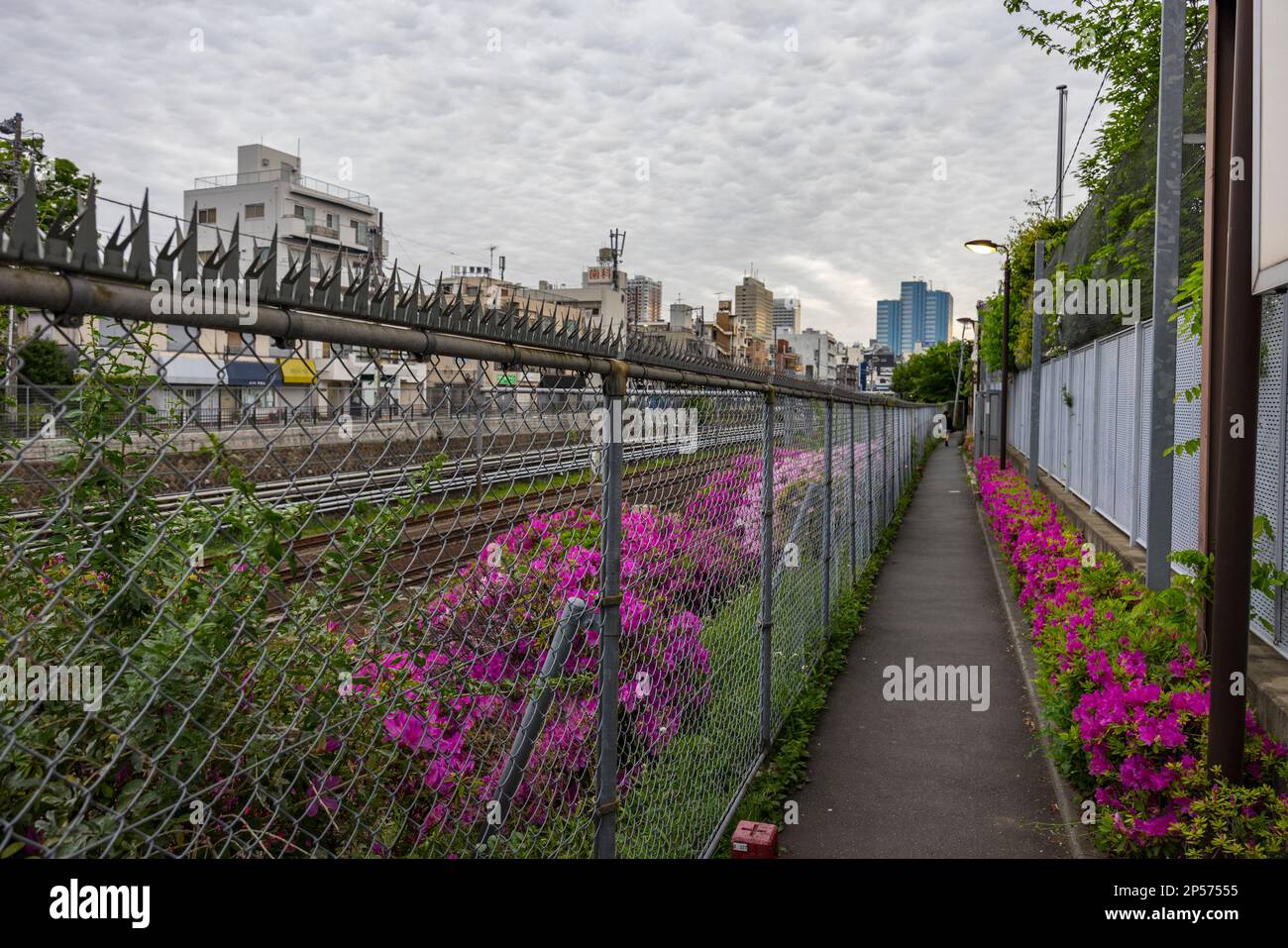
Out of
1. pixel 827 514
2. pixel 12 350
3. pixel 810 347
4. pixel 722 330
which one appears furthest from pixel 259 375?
pixel 810 347

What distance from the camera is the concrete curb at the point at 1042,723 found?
4.39 m

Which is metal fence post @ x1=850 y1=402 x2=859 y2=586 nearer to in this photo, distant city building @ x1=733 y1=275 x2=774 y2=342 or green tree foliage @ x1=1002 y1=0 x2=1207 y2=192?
green tree foliage @ x1=1002 y1=0 x2=1207 y2=192

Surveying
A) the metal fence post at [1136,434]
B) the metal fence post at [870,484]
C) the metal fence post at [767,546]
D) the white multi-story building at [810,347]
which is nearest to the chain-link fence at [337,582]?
the metal fence post at [767,546]

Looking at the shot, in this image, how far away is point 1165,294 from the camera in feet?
19.1

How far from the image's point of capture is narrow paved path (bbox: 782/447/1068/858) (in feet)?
15.3

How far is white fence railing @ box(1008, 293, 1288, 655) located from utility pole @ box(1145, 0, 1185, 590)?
0.14m

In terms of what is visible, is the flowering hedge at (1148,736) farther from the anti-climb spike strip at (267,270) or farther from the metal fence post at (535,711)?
the anti-climb spike strip at (267,270)

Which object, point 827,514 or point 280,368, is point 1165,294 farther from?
point 280,368

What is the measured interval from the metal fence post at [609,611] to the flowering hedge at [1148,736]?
7.27 feet

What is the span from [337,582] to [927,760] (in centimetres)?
458
